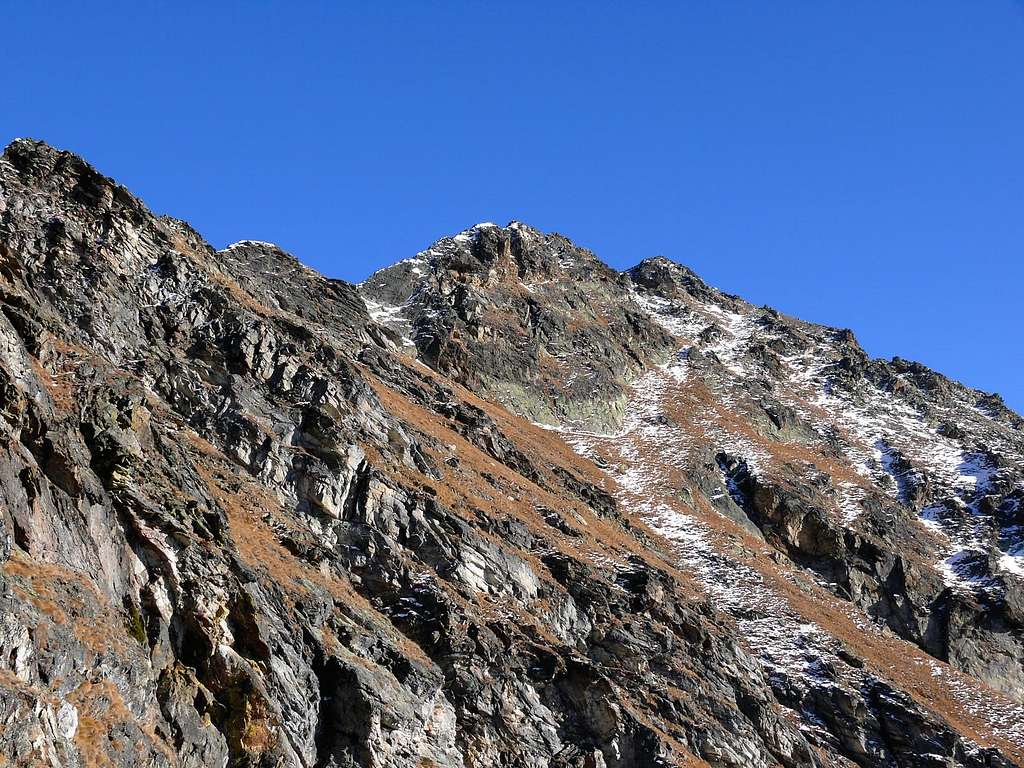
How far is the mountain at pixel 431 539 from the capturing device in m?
25.5

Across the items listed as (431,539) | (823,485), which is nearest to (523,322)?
(823,485)

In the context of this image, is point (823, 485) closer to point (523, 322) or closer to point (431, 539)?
point (523, 322)

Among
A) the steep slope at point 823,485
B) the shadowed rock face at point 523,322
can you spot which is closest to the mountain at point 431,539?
the steep slope at point 823,485

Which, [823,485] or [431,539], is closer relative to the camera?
[431,539]

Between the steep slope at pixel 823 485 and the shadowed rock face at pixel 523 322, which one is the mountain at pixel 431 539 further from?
the shadowed rock face at pixel 523 322

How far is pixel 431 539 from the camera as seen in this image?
132 ft

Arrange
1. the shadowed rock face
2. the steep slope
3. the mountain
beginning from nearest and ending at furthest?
the mountain, the steep slope, the shadowed rock face

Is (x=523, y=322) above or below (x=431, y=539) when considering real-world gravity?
above

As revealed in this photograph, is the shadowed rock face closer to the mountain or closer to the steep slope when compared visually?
the mountain

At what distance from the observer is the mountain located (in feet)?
83.6

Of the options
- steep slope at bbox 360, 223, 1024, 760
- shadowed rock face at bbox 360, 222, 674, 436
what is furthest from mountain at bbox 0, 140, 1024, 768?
shadowed rock face at bbox 360, 222, 674, 436

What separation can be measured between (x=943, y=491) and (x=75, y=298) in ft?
223

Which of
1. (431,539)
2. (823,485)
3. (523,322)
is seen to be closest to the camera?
(431,539)

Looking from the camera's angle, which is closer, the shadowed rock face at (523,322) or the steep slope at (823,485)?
the steep slope at (823,485)
